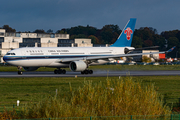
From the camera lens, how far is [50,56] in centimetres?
5225

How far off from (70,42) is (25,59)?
284 feet

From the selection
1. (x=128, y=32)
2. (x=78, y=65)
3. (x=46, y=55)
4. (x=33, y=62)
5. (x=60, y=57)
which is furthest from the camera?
(x=128, y=32)

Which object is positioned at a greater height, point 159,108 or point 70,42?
point 70,42

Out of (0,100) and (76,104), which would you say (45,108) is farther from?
(0,100)

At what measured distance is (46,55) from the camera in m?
52.0

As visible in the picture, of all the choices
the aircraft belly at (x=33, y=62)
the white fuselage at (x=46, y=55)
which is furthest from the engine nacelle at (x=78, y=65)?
the aircraft belly at (x=33, y=62)

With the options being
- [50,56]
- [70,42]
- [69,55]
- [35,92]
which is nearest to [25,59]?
[50,56]

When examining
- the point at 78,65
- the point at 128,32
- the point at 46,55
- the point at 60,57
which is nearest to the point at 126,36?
the point at 128,32

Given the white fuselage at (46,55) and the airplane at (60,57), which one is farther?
the airplane at (60,57)

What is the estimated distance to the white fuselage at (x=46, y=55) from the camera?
5031 cm

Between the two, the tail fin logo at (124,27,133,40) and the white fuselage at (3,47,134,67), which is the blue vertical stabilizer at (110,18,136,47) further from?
the white fuselage at (3,47,134,67)

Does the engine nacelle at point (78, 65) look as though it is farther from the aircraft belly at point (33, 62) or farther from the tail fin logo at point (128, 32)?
the tail fin logo at point (128, 32)

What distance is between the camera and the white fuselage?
5031cm

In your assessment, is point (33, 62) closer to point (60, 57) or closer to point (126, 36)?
point (60, 57)
